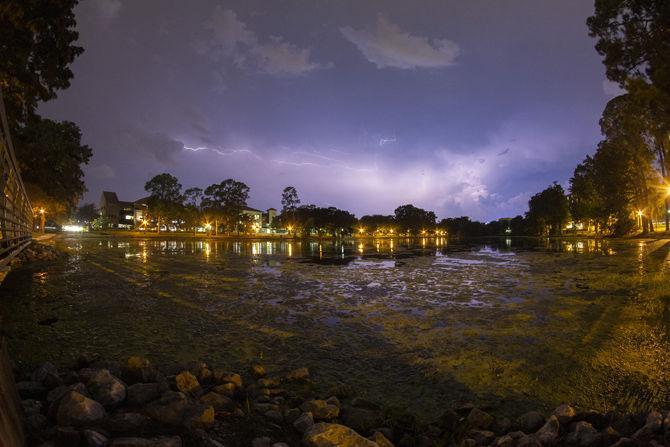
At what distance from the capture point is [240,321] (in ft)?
28.9

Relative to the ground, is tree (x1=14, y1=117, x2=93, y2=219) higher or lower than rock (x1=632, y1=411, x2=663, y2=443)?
higher

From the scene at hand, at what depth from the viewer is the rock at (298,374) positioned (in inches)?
210

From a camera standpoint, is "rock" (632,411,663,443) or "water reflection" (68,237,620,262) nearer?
"rock" (632,411,663,443)

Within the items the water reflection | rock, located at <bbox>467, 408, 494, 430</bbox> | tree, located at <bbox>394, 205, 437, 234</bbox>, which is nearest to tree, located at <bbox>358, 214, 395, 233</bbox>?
tree, located at <bbox>394, 205, 437, 234</bbox>

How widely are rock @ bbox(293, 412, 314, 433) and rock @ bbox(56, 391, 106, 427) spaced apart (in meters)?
2.05

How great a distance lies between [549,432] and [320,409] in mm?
2536

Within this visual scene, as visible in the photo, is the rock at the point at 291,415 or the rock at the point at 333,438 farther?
the rock at the point at 291,415

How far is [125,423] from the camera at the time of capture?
3.48 meters

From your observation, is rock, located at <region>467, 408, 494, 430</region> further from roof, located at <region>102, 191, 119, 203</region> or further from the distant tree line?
roof, located at <region>102, 191, 119, 203</region>

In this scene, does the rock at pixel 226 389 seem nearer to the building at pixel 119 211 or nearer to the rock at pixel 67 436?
the rock at pixel 67 436

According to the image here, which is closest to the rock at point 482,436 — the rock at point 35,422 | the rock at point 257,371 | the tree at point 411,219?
the rock at point 257,371

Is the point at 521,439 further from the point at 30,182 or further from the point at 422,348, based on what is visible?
the point at 30,182

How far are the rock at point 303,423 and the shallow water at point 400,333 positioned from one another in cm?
120

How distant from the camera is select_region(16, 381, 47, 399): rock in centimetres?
411
